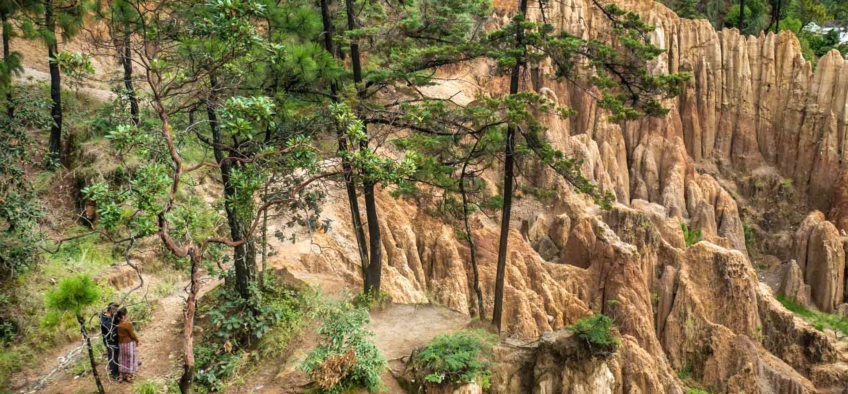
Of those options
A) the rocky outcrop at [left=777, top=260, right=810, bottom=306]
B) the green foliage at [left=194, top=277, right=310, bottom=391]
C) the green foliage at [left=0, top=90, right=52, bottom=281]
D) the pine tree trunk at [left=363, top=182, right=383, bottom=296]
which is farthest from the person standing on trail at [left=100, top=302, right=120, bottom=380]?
the rocky outcrop at [left=777, top=260, right=810, bottom=306]

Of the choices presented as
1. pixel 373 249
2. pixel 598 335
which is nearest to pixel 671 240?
pixel 598 335

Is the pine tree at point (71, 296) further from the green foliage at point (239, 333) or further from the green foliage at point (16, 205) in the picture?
the green foliage at point (16, 205)

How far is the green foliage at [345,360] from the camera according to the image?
834 centimetres

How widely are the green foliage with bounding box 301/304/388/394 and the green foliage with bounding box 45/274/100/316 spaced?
318 cm

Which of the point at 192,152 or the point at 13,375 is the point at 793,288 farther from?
the point at 13,375

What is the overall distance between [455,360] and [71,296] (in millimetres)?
5695

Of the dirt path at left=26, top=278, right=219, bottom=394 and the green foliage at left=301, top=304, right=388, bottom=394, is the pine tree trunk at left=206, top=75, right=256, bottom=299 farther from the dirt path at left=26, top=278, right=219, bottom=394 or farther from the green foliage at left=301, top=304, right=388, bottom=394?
the green foliage at left=301, top=304, right=388, bottom=394

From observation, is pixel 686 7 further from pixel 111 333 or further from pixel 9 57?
pixel 111 333

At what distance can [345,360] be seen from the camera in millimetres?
8414

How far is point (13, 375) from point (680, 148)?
29075 millimetres

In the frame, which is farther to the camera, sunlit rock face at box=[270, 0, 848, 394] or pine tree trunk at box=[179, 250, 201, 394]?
sunlit rock face at box=[270, 0, 848, 394]

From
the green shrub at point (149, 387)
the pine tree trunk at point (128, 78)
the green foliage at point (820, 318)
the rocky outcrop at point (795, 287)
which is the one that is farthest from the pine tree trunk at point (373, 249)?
the rocky outcrop at point (795, 287)

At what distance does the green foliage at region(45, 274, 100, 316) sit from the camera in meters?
6.82

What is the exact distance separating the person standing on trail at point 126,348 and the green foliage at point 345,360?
2712mm
